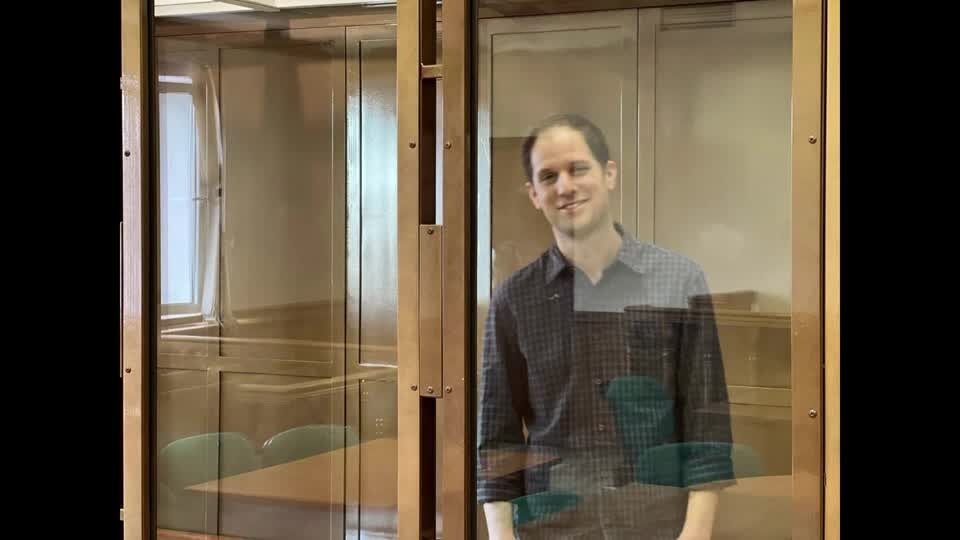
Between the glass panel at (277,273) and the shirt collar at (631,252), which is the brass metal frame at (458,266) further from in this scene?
the shirt collar at (631,252)

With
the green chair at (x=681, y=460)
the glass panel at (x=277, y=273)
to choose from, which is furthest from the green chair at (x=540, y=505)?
the glass panel at (x=277, y=273)

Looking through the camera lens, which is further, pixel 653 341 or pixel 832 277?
pixel 653 341

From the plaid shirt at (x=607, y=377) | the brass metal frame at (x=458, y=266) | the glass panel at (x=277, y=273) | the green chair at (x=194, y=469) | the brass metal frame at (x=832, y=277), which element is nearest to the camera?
the brass metal frame at (x=832, y=277)

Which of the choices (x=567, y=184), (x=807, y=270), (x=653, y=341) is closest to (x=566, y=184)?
(x=567, y=184)

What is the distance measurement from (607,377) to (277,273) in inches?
27.4

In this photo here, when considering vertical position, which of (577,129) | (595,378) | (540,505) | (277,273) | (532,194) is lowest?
(540,505)

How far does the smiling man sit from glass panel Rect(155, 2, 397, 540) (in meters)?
0.24

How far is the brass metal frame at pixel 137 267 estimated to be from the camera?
2.55m

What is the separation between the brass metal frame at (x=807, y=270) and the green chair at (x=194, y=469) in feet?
3.60

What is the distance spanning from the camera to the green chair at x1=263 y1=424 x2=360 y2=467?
2.38 meters

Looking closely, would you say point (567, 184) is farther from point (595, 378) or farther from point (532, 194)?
point (595, 378)

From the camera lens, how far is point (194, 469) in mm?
2553

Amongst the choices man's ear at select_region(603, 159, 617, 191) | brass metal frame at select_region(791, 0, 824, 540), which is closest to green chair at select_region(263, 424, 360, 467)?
man's ear at select_region(603, 159, 617, 191)

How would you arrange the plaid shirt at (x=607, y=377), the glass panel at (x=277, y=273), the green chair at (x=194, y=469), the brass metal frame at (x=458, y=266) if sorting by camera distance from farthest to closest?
the green chair at (x=194, y=469) < the glass panel at (x=277, y=273) < the brass metal frame at (x=458, y=266) < the plaid shirt at (x=607, y=377)
